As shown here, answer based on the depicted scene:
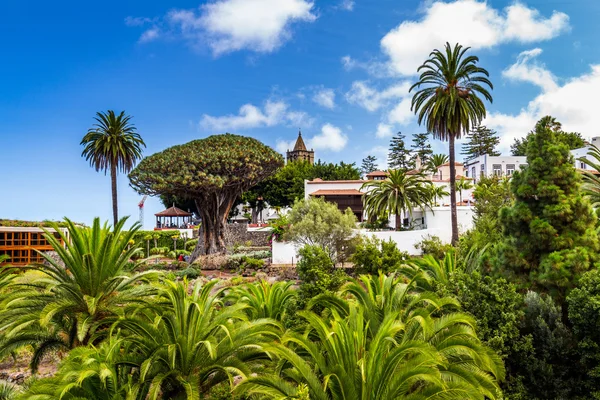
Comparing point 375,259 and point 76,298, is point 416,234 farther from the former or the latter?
point 76,298

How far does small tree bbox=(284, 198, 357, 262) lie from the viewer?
29938mm

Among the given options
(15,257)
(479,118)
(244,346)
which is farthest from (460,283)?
(15,257)

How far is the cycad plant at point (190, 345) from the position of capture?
8.66m

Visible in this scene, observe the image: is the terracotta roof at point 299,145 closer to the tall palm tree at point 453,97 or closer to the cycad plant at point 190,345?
the tall palm tree at point 453,97

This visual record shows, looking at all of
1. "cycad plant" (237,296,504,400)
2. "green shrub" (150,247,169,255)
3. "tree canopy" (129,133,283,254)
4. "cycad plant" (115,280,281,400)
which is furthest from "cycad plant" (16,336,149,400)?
"green shrub" (150,247,169,255)

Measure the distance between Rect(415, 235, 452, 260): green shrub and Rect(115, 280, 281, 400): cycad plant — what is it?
2496 centimetres

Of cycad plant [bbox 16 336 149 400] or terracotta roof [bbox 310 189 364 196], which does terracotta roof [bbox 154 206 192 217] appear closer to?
A: terracotta roof [bbox 310 189 364 196]

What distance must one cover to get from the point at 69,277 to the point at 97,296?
3.00ft

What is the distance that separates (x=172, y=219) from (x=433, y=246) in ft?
132

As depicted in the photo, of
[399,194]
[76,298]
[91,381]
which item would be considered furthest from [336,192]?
[91,381]

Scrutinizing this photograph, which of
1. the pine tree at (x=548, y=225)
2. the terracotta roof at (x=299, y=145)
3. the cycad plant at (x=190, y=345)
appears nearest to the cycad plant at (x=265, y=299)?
the cycad plant at (x=190, y=345)

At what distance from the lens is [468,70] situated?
104 feet

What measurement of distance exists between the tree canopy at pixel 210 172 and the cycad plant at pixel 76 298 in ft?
81.7

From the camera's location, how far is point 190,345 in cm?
896
